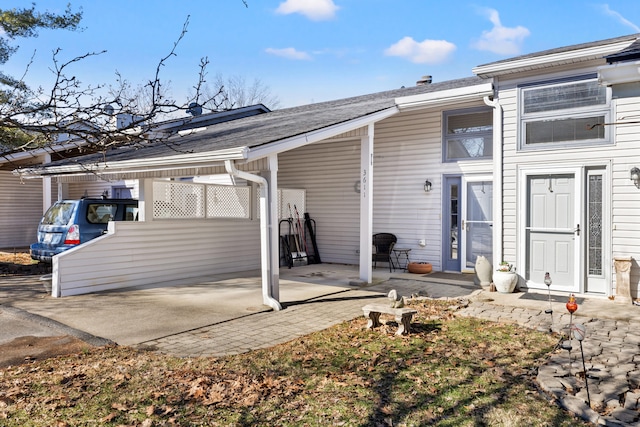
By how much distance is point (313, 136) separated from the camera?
726 cm

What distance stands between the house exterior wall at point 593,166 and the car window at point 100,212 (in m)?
7.74

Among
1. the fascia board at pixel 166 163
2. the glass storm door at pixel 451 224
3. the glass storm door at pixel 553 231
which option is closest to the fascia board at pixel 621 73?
the fascia board at pixel 166 163

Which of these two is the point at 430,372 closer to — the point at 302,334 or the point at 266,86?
the point at 302,334

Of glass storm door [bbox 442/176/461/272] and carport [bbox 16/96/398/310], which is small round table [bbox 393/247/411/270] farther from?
carport [bbox 16/96/398/310]

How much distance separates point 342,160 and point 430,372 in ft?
26.1

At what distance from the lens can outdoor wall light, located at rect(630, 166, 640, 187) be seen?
6891 mm

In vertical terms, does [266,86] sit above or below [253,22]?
above

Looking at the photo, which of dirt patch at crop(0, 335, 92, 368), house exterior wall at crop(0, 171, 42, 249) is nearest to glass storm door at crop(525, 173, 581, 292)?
dirt patch at crop(0, 335, 92, 368)

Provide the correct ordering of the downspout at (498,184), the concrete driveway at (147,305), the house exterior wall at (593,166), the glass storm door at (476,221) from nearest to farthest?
the concrete driveway at (147,305)
the house exterior wall at (593,166)
the downspout at (498,184)
the glass storm door at (476,221)

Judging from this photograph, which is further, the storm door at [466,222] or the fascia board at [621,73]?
the storm door at [466,222]

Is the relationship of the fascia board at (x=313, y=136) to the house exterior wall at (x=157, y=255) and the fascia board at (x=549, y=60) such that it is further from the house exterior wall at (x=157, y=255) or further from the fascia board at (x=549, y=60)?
the house exterior wall at (x=157, y=255)

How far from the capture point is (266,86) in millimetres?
34656

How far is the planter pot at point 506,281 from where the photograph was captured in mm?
7712

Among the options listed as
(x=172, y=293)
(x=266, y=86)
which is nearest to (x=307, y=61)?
(x=266, y=86)
